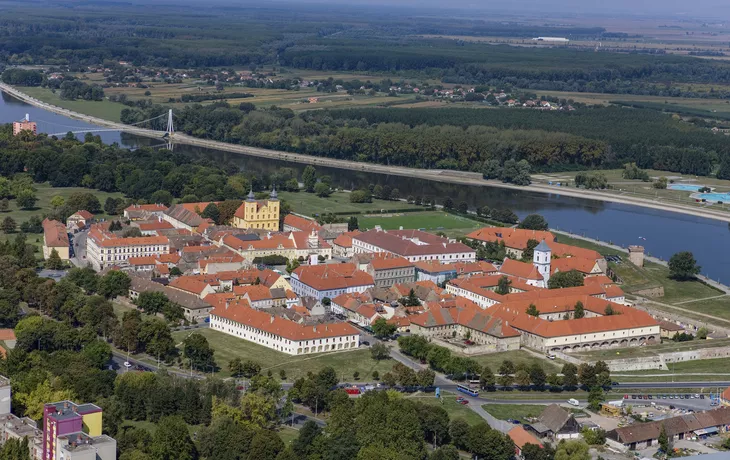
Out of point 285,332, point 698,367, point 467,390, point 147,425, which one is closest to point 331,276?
point 285,332

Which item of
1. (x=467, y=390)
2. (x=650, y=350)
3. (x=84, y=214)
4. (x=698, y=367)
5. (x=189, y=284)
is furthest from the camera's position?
(x=84, y=214)

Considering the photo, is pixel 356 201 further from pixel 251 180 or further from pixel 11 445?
pixel 11 445

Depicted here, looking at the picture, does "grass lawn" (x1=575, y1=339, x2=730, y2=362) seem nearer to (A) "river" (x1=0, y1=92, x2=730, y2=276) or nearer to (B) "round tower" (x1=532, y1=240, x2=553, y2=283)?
(B) "round tower" (x1=532, y1=240, x2=553, y2=283)

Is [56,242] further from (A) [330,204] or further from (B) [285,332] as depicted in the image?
(A) [330,204]

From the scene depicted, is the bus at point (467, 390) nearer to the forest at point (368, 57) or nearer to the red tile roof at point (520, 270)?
the red tile roof at point (520, 270)

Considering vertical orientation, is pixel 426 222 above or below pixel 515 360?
below

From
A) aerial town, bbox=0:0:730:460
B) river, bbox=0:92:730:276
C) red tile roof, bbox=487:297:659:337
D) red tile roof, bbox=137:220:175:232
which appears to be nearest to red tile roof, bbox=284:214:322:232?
aerial town, bbox=0:0:730:460

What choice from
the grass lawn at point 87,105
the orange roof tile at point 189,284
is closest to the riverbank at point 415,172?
the grass lawn at point 87,105
